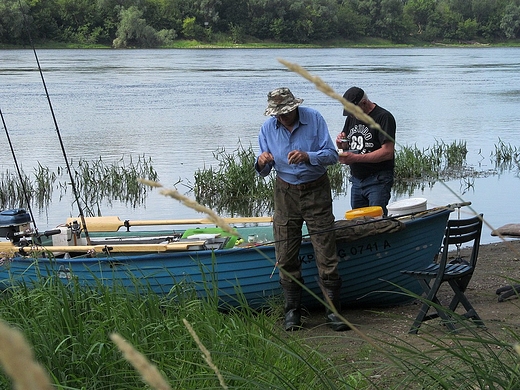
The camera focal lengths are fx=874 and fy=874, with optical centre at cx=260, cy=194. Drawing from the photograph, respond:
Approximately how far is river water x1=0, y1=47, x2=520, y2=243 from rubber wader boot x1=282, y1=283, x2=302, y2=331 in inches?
55.5

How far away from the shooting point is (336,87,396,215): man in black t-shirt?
21.2 ft

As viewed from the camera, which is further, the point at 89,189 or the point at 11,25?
the point at 11,25

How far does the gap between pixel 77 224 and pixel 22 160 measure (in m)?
12.3

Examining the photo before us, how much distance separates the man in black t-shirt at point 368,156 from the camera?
646 centimetres

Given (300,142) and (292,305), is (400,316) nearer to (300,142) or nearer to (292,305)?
(292,305)

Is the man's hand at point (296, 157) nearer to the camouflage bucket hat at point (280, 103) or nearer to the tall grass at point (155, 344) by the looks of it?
the camouflage bucket hat at point (280, 103)

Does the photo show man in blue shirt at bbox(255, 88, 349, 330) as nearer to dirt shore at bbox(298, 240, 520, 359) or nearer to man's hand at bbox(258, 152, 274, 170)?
man's hand at bbox(258, 152, 274, 170)

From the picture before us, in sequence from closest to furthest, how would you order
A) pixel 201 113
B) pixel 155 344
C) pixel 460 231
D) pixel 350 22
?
pixel 155 344 → pixel 460 231 → pixel 201 113 → pixel 350 22

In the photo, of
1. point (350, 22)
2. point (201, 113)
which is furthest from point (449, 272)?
point (350, 22)

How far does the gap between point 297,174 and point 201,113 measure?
24163 mm

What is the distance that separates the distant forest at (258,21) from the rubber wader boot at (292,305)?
2449 inches

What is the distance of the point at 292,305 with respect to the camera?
20.0ft

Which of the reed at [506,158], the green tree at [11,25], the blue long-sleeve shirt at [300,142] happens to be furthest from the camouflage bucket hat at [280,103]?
the green tree at [11,25]

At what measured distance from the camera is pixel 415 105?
31.9 m
